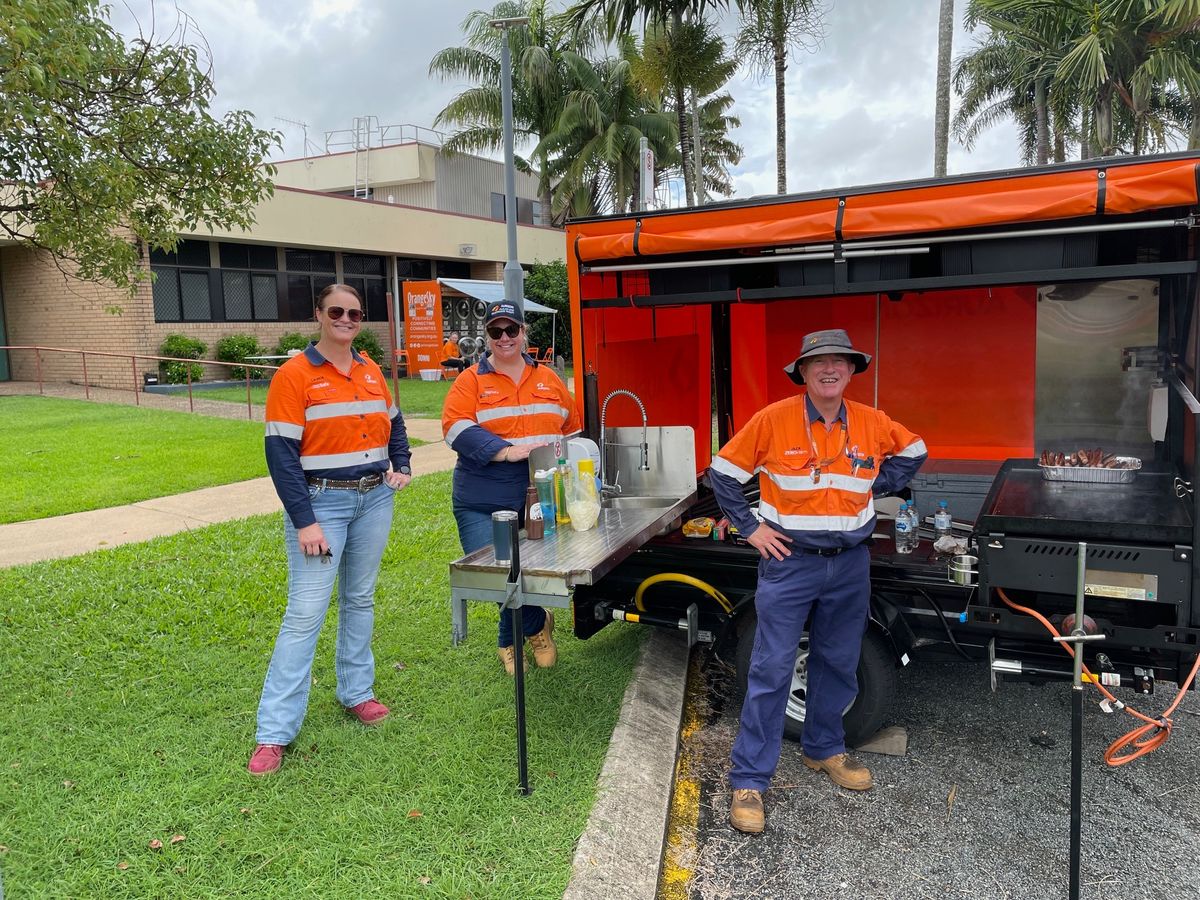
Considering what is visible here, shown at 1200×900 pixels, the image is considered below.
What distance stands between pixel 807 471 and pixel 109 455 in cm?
1028

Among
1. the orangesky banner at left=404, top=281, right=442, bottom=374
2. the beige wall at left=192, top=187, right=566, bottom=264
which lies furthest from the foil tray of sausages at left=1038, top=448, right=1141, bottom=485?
the beige wall at left=192, top=187, right=566, bottom=264

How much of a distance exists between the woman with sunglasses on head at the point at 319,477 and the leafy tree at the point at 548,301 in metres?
22.6

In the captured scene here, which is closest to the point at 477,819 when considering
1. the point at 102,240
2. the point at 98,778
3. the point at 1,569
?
the point at 98,778

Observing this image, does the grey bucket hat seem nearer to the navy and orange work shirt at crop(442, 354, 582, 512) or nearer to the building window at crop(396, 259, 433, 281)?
the navy and orange work shirt at crop(442, 354, 582, 512)

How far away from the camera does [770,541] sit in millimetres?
3391

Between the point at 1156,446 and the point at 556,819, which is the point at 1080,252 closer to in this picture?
the point at 1156,446

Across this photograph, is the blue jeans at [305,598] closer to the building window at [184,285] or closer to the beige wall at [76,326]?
the beige wall at [76,326]

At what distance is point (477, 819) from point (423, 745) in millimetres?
660

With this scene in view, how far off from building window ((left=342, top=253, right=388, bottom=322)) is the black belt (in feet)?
74.1

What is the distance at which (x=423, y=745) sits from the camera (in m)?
3.86

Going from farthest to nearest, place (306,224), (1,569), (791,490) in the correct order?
1. (306,224)
2. (1,569)
3. (791,490)

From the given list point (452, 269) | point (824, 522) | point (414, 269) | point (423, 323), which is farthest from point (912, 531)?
point (452, 269)

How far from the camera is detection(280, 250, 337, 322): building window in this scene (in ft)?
77.9

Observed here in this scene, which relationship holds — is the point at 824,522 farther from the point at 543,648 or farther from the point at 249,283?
the point at 249,283
